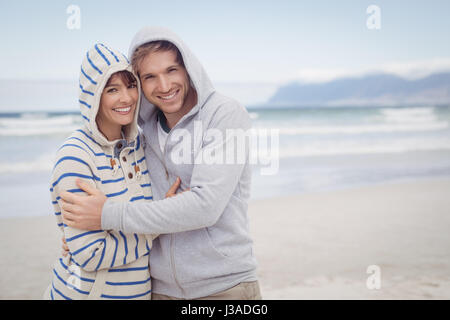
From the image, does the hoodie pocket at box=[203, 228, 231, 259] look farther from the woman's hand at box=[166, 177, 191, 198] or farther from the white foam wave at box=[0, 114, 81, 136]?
the white foam wave at box=[0, 114, 81, 136]

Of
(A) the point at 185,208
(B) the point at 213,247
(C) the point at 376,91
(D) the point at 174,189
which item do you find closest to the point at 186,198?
(A) the point at 185,208

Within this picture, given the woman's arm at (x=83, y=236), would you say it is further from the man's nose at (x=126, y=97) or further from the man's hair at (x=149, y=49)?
the man's hair at (x=149, y=49)

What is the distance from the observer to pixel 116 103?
205 cm

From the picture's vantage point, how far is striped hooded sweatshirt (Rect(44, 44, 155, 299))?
1.84m

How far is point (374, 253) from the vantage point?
4500 mm

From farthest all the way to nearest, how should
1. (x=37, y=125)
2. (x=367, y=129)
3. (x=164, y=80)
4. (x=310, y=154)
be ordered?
(x=367, y=129), (x=37, y=125), (x=310, y=154), (x=164, y=80)

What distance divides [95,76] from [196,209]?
816 millimetres

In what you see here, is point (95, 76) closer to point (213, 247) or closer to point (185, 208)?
point (185, 208)

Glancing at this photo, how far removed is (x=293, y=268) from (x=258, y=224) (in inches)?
54.0

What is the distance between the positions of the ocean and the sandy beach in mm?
926

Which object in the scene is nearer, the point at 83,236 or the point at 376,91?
the point at 83,236

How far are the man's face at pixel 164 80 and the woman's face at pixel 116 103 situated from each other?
10 centimetres

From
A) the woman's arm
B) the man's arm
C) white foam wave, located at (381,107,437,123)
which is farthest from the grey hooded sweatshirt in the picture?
white foam wave, located at (381,107,437,123)
